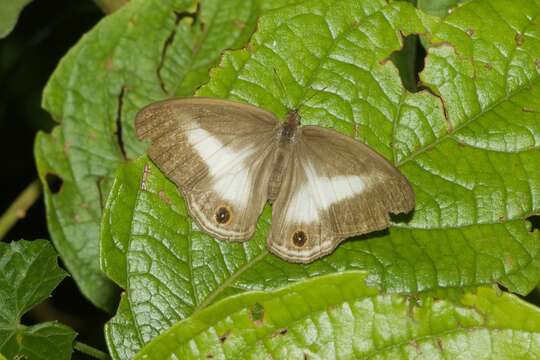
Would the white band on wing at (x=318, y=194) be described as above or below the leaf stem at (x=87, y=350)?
above

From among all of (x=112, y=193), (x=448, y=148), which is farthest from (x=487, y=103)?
(x=112, y=193)

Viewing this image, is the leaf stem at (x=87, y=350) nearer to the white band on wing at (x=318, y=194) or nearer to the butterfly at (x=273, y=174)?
the butterfly at (x=273, y=174)

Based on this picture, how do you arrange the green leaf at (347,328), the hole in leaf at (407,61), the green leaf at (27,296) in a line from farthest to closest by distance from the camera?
the hole in leaf at (407,61) → the green leaf at (27,296) → the green leaf at (347,328)

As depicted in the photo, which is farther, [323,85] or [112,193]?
[323,85]

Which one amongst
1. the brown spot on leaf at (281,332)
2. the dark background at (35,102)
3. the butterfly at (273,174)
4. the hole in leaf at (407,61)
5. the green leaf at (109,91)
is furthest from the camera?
the dark background at (35,102)

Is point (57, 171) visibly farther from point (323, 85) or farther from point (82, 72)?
point (323, 85)

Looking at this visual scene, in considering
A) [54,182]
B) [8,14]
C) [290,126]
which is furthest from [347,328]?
[8,14]

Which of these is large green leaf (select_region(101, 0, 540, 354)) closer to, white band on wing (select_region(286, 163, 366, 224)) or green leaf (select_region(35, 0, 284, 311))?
white band on wing (select_region(286, 163, 366, 224))

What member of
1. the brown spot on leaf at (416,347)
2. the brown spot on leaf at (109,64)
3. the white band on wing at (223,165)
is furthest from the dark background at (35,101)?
the brown spot on leaf at (416,347)
